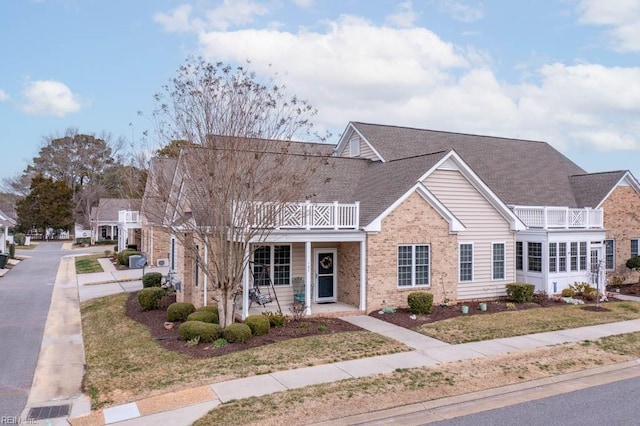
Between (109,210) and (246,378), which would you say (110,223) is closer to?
(109,210)

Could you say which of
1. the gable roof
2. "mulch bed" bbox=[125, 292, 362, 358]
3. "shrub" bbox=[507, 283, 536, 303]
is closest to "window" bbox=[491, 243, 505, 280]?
"shrub" bbox=[507, 283, 536, 303]

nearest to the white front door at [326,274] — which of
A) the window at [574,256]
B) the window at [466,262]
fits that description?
the window at [466,262]

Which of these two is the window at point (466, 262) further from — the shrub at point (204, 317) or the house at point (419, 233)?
A: the shrub at point (204, 317)

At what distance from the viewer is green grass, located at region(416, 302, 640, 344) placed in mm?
13495

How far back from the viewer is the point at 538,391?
9.31 meters

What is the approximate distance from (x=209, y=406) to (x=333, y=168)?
47.5ft

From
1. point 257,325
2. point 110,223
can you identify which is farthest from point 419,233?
point 110,223

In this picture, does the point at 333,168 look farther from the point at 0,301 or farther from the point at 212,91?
the point at 0,301

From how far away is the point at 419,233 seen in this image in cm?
1738

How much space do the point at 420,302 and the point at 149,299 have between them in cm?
931

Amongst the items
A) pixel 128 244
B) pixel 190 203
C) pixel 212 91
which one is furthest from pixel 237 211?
pixel 128 244

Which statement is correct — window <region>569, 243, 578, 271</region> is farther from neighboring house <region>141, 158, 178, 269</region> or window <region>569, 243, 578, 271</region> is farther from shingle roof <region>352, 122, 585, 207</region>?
neighboring house <region>141, 158, 178, 269</region>

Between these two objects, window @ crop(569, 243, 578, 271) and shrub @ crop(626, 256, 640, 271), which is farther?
shrub @ crop(626, 256, 640, 271)

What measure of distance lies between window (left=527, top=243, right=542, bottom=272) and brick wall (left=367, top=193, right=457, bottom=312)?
5160mm
